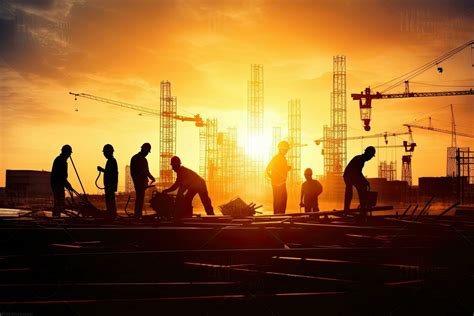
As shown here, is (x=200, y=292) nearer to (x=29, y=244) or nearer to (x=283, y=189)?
(x=29, y=244)

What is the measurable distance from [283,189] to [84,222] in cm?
456

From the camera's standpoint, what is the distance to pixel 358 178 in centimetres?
1131

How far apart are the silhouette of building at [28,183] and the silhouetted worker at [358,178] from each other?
29877mm

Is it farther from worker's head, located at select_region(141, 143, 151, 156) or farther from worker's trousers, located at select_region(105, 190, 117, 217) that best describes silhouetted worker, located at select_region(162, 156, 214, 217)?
worker's trousers, located at select_region(105, 190, 117, 217)

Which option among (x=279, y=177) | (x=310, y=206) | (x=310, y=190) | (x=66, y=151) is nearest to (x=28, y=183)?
(x=66, y=151)

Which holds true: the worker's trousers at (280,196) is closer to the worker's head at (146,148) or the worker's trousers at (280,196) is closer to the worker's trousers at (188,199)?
the worker's trousers at (188,199)

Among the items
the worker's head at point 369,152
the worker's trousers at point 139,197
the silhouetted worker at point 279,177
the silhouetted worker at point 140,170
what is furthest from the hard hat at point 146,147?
the worker's head at point 369,152

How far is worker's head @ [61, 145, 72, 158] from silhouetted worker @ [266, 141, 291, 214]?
4.47m

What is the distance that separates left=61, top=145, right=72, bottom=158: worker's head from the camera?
1130cm

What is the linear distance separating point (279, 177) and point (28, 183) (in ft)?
100

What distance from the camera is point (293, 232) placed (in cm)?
959

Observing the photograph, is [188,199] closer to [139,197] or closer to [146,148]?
[139,197]

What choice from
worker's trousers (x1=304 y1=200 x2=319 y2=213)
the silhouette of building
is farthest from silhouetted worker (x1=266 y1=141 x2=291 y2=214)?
the silhouette of building

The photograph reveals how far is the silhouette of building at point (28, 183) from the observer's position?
36375 millimetres
